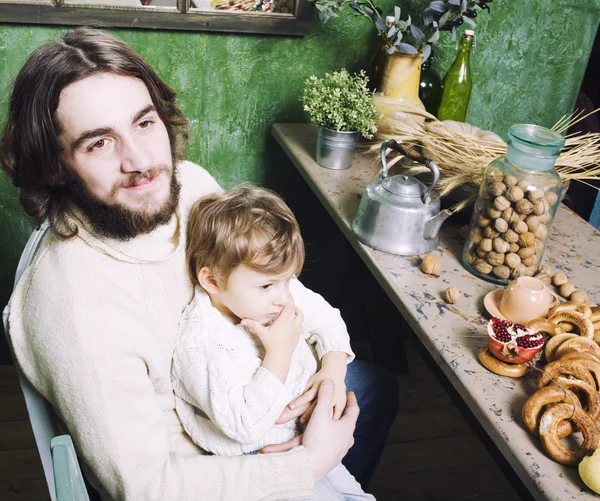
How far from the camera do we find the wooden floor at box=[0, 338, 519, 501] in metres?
2.21

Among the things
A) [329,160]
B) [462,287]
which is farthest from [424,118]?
[462,287]

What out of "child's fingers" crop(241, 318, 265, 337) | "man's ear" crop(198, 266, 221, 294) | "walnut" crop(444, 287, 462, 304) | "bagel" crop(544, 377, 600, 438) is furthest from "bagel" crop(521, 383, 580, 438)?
"man's ear" crop(198, 266, 221, 294)

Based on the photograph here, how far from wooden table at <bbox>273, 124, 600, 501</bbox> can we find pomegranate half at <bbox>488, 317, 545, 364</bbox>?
0.05 m

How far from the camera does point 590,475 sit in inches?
39.4

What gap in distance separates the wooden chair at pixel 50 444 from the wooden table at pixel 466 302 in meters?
0.75

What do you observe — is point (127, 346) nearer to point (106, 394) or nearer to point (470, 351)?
point (106, 394)

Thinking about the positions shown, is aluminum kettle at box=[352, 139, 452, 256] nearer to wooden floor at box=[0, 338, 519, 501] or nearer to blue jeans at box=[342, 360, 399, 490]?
blue jeans at box=[342, 360, 399, 490]

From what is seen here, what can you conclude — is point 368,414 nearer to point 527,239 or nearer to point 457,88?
point 527,239

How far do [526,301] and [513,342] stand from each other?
179 millimetres

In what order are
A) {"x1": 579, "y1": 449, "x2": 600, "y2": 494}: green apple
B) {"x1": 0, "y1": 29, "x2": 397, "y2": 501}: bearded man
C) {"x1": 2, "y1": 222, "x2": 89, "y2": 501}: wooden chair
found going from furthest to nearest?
{"x1": 0, "y1": 29, "x2": 397, "y2": 501}: bearded man → {"x1": 579, "y1": 449, "x2": 600, "y2": 494}: green apple → {"x1": 2, "y1": 222, "x2": 89, "y2": 501}: wooden chair

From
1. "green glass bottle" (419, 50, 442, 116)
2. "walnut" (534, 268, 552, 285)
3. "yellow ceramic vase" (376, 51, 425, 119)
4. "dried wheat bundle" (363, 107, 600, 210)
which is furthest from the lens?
"green glass bottle" (419, 50, 442, 116)

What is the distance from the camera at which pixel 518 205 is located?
1500 millimetres

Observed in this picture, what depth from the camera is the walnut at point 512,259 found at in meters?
1.54

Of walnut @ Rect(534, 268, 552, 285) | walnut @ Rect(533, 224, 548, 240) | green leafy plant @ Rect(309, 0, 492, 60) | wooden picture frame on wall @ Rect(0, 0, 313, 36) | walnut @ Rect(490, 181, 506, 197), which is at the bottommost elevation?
walnut @ Rect(534, 268, 552, 285)
